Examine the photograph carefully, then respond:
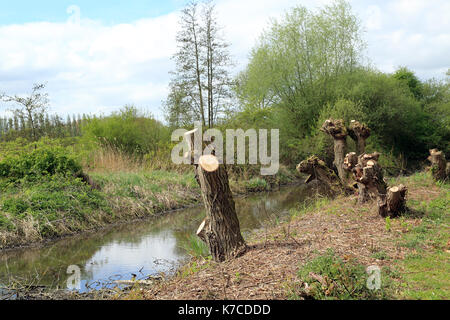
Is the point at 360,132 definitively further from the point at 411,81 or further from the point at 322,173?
the point at 411,81

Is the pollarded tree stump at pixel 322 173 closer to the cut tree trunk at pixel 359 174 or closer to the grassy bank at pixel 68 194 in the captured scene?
the cut tree trunk at pixel 359 174

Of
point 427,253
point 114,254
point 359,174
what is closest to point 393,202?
point 359,174

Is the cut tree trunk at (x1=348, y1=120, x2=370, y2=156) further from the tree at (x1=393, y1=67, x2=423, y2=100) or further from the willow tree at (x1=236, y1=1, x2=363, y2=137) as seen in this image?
the tree at (x1=393, y1=67, x2=423, y2=100)

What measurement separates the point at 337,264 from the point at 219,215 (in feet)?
6.10

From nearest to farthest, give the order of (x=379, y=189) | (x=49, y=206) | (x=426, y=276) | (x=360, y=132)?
(x=426, y=276), (x=379, y=189), (x=49, y=206), (x=360, y=132)

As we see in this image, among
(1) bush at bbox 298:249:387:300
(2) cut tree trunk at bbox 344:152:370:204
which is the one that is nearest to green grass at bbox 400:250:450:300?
(1) bush at bbox 298:249:387:300

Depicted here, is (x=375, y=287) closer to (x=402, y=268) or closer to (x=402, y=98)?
(x=402, y=268)

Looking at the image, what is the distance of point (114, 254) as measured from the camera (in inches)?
309

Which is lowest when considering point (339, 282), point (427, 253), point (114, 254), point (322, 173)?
point (114, 254)

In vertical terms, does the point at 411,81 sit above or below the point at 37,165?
above

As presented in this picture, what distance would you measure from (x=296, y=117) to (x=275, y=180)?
4.08 meters

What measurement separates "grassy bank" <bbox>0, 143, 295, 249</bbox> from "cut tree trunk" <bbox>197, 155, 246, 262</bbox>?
517 cm

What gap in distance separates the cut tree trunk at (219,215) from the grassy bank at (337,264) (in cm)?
21
